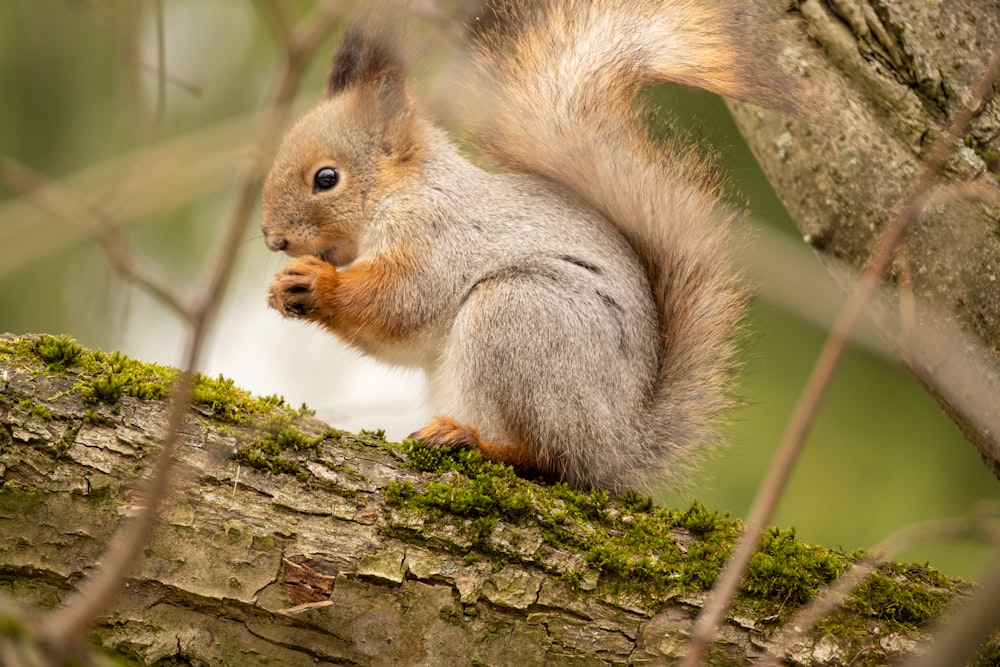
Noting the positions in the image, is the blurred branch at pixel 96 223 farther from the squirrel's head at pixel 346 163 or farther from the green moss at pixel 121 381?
the squirrel's head at pixel 346 163

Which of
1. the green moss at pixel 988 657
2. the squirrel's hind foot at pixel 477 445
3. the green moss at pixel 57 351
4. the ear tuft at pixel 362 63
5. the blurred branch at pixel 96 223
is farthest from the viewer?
the ear tuft at pixel 362 63

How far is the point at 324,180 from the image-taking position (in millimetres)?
2877

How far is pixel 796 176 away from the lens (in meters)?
2.54

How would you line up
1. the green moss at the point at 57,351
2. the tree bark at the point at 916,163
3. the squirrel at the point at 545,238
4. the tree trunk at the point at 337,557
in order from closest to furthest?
the tree trunk at the point at 337,557 → the green moss at the point at 57,351 → the tree bark at the point at 916,163 → the squirrel at the point at 545,238

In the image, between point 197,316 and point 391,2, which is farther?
point 391,2

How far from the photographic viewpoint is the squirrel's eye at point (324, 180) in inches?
113

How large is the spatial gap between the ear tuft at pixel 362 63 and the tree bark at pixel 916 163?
1154mm

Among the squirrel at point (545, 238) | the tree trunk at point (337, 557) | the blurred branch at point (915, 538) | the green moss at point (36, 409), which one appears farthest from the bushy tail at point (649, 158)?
the green moss at point (36, 409)

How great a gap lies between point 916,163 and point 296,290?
1621mm

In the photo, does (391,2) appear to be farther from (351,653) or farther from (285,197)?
(351,653)

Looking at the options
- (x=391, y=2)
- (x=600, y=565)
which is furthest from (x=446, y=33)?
(x=600, y=565)

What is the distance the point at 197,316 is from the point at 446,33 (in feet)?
6.53

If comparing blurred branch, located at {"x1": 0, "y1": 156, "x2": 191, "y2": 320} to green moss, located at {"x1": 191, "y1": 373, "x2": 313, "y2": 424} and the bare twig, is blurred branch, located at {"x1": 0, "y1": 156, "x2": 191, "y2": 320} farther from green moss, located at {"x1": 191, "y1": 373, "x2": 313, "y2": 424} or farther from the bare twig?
green moss, located at {"x1": 191, "y1": 373, "x2": 313, "y2": 424}

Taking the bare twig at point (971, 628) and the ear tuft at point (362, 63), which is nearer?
the bare twig at point (971, 628)
